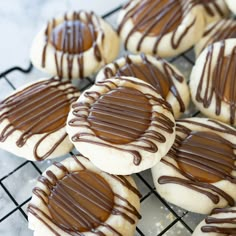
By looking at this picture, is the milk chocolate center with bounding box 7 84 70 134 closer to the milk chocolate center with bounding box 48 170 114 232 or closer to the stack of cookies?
the stack of cookies

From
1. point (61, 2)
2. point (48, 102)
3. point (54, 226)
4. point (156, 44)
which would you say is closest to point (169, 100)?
point (156, 44)

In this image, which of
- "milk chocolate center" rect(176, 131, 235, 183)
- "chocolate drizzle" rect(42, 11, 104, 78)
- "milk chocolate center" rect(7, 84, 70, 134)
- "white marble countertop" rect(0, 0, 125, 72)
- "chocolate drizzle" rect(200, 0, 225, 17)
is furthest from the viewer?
"white marble countertop" rect(0, 0, 125, 72)

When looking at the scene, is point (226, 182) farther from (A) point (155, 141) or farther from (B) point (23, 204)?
(B) point (23, 204)

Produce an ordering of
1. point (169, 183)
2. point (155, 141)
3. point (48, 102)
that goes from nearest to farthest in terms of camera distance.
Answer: point (155, 141)
point (169, 183)
point (48, 102)

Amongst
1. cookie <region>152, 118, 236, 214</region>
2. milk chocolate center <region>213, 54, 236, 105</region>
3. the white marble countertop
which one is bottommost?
cookie <region>152, 118, 236, 214</region>

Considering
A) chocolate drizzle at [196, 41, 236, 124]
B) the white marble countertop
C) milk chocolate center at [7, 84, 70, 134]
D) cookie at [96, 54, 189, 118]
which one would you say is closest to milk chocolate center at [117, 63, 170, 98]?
cookie at [96, 54, 189, 118]

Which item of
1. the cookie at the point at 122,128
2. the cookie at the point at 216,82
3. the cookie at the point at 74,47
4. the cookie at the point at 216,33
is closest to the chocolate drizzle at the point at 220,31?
the cookie at the point at 216,33

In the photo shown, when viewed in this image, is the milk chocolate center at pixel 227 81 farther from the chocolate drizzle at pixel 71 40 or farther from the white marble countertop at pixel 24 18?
the white marble countertop at pixel 24 18

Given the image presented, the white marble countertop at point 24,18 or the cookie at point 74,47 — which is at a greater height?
the white marble countertop at point 24,18
